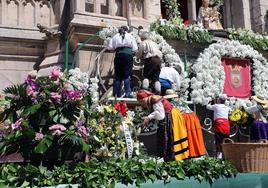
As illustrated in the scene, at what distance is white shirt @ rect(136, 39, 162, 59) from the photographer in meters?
9.01

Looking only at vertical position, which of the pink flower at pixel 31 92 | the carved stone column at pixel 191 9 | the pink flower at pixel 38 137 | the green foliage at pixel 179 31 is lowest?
the pink flower at pixel 38 137

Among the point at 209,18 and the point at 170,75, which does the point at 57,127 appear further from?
the point at 209,18

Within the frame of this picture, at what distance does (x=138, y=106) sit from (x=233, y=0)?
351 inches

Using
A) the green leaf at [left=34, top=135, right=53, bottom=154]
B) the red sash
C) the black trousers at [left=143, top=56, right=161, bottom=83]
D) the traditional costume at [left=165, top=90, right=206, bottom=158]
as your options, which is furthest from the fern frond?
the red sash

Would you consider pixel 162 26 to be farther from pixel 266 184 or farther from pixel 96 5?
pixel 266 184

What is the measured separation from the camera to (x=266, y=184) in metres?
6.45

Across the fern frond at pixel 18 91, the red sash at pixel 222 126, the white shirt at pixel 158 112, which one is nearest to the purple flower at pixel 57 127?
the fern frond at pixel 18 91

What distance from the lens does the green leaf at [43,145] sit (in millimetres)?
5025

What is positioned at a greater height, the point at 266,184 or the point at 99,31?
the point at 99,31

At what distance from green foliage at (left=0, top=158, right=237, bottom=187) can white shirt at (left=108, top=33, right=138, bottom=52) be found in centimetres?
331

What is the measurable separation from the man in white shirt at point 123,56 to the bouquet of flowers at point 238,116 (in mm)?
3017

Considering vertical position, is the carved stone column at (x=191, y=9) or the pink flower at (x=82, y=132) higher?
the carved stone column at (x=191, y=9)

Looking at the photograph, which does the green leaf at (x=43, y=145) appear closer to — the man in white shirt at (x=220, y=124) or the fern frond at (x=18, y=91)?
the fern frond at (x=18, y=91)

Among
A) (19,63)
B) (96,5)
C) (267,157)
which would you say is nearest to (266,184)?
(267,157)
